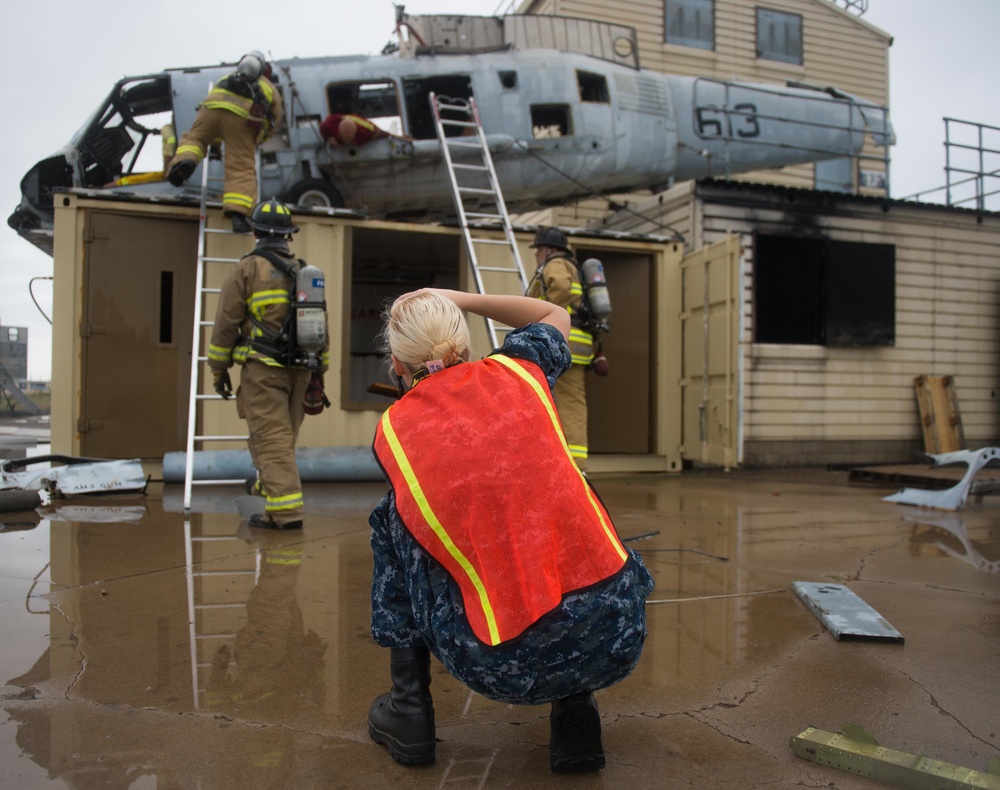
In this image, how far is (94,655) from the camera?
2.51m

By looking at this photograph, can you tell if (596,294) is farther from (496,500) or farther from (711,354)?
(496,500)

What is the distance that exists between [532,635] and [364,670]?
106 cm

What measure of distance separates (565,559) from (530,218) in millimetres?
14334

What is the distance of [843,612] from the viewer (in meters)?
3.01

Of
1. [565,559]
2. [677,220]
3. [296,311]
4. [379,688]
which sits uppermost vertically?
[677,220]

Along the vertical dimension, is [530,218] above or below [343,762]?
above

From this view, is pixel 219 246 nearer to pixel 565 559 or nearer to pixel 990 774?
pixel 565 559

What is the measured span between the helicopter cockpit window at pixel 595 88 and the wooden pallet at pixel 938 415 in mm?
5425

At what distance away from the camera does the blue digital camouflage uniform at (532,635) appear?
162 cm

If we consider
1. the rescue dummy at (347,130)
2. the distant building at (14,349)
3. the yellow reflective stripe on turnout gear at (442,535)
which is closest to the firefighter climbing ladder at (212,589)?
the yellow reflective stripe on turnout gear at (442,535)

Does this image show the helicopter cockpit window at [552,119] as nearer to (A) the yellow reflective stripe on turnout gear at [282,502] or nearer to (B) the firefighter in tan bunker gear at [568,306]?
(B) the firefighter in tan bunker gear at [568,306]

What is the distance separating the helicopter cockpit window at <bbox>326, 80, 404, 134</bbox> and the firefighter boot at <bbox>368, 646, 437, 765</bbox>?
8.10 meters

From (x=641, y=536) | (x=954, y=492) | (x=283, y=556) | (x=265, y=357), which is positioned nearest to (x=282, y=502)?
(x=283, y=556)

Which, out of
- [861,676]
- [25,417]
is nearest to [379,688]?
[861,676]
